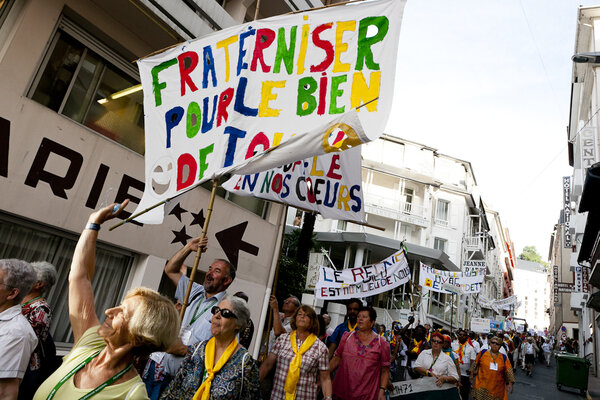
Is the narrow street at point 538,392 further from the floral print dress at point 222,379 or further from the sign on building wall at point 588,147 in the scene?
the floral print dress at point 222,379

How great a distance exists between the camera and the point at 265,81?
4047mm

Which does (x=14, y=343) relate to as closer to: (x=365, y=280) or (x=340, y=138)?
(x=340, y=138)

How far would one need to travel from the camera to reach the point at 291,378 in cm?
396

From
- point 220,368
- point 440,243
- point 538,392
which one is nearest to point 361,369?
point 220,368

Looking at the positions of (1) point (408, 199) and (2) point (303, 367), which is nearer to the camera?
(2) point (303, 367)

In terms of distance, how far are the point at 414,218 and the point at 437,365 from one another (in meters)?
23.4

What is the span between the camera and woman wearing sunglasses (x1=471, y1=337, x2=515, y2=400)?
7617 mm

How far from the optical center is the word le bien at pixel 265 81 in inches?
147

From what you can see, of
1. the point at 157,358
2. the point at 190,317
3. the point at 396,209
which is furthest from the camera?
the point at 396,209

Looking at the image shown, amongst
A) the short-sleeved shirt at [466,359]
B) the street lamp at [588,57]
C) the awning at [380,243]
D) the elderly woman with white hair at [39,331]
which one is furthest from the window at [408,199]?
the elderly woman with white hair at [39,331]

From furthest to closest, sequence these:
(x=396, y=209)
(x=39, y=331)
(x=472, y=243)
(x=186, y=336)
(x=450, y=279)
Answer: (x=472, y=243) < (x=396, y=209) < (x=450, y=279) < (x=186, y=336) < (x=39, y=331)

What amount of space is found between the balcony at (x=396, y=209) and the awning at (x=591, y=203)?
42.6 feet

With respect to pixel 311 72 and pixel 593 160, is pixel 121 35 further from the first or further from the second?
pixel 593 160

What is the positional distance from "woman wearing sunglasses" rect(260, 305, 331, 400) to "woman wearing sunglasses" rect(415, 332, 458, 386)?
2725 mm
